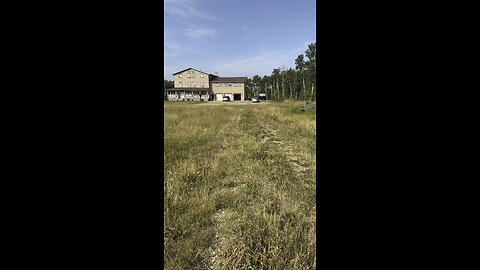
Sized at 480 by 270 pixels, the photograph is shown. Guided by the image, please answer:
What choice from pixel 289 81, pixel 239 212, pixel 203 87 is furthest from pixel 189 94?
pixel 239 212

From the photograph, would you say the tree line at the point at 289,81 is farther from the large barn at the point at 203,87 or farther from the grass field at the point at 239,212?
the grass field at the point at 239,212

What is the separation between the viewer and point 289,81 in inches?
2584

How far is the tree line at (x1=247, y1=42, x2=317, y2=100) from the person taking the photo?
48.7 m

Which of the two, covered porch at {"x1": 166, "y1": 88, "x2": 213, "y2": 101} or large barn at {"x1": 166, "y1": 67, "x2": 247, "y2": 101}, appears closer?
covered porch at {"x1": 166, "y1": 88, "x2": 213, "y2": 101}

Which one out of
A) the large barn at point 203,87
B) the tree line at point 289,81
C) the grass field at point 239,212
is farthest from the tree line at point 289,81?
the grass field at point 239,212

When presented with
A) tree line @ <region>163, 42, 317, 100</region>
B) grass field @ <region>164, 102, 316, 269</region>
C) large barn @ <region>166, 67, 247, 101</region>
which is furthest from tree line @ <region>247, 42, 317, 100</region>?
grass field @ <region>164, 102, 316, 269</region>

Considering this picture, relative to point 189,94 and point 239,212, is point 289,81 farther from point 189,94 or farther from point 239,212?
point 239,212

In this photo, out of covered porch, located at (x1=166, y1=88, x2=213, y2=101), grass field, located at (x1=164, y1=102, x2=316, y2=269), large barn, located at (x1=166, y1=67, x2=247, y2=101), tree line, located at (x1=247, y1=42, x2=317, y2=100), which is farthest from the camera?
large barn, located at (x1=166, y1=67, x2=247, y2=101)

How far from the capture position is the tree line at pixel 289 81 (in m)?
48.7

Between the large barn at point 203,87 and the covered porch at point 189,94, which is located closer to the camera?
the covered porch at point 189,94

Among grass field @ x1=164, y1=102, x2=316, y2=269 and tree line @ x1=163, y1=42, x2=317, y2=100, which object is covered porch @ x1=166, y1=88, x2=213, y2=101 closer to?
tree line @ x1=163, y1=42, x2=317, y2=100
